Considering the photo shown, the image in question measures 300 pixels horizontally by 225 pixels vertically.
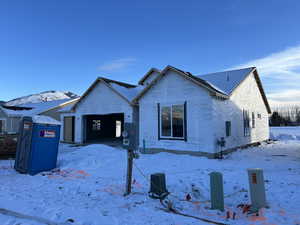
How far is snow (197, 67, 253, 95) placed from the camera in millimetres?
12629

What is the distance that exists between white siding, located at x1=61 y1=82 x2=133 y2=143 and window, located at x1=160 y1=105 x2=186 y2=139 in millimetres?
A: 3082

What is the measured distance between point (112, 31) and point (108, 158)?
9624 mm

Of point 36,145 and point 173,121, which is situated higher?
point 173,121

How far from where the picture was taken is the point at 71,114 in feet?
60.0

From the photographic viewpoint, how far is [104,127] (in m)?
23.0

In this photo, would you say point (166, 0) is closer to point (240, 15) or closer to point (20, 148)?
point (240, 15)

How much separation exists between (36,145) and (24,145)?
0.60 meters

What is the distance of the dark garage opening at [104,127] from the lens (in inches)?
824

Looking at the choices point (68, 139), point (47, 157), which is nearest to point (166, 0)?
point (47, 157)

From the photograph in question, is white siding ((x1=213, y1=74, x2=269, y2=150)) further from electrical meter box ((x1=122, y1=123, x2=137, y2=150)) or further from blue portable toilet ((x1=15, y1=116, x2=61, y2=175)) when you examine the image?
blue portable toilet ((x1=15, y1=116, x2=61, y2=175))

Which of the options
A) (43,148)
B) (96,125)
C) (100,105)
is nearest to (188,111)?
(43,148)

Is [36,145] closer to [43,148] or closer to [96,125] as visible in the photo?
[43,148]

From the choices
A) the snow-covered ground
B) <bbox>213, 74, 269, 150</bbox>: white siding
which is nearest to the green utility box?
the snow-covered ground

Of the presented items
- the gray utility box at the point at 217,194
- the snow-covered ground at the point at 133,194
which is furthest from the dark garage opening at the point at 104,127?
the gray utility box at the point at 217,194
